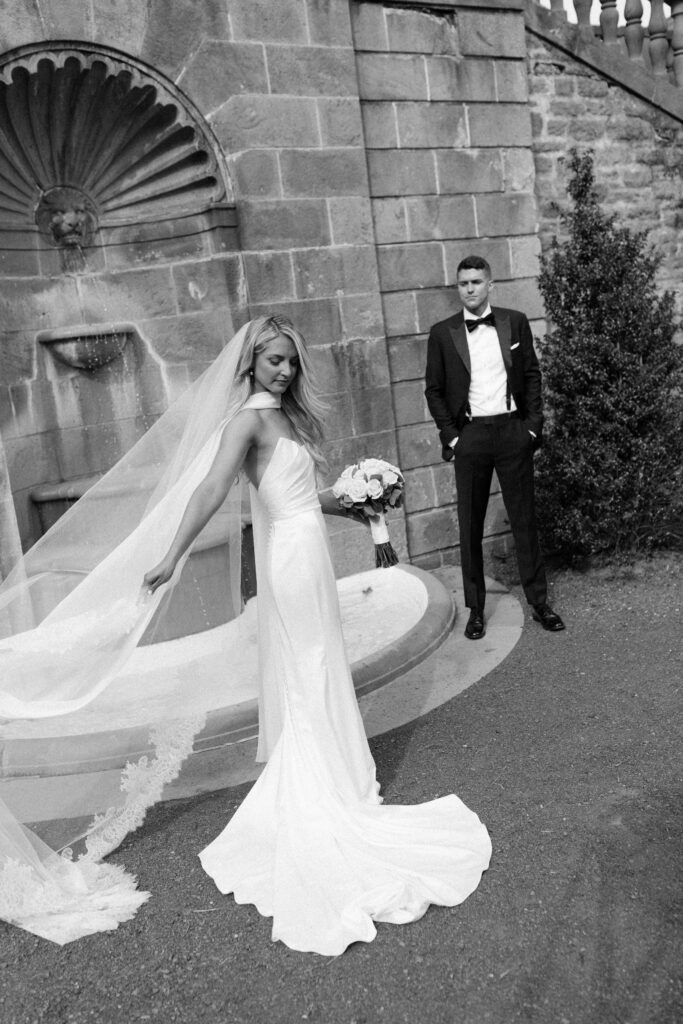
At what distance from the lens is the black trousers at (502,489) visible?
6.12 meters

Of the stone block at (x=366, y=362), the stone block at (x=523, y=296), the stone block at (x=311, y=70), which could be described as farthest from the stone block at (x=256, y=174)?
the stone block at (x=523, y=296)

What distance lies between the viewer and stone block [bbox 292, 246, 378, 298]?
6.98 meters

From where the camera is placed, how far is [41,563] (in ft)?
12.1

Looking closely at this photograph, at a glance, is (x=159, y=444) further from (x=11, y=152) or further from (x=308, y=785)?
(x=11, y=152)

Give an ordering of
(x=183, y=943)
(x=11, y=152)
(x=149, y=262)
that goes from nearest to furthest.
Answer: (x=183, y=943), (x=11, y=152), (x=149, y=262)

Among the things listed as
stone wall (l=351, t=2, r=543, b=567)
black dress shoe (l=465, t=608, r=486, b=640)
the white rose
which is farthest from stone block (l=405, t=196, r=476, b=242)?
the white rose

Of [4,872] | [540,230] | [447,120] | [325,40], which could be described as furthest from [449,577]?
[4,872]

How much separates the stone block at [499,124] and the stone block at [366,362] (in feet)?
6.44

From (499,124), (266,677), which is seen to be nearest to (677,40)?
(499,124)

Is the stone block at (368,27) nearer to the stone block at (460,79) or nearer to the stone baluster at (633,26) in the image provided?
the stone block at (460,79)

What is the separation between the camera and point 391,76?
23.7 ft

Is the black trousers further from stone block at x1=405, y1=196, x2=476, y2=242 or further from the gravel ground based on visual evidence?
stone block at x1=405, y1=196, x2=476, y2=242

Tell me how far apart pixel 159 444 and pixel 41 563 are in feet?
2.35

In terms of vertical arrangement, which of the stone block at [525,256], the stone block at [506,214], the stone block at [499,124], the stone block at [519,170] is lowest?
the stone block at [525,256]
